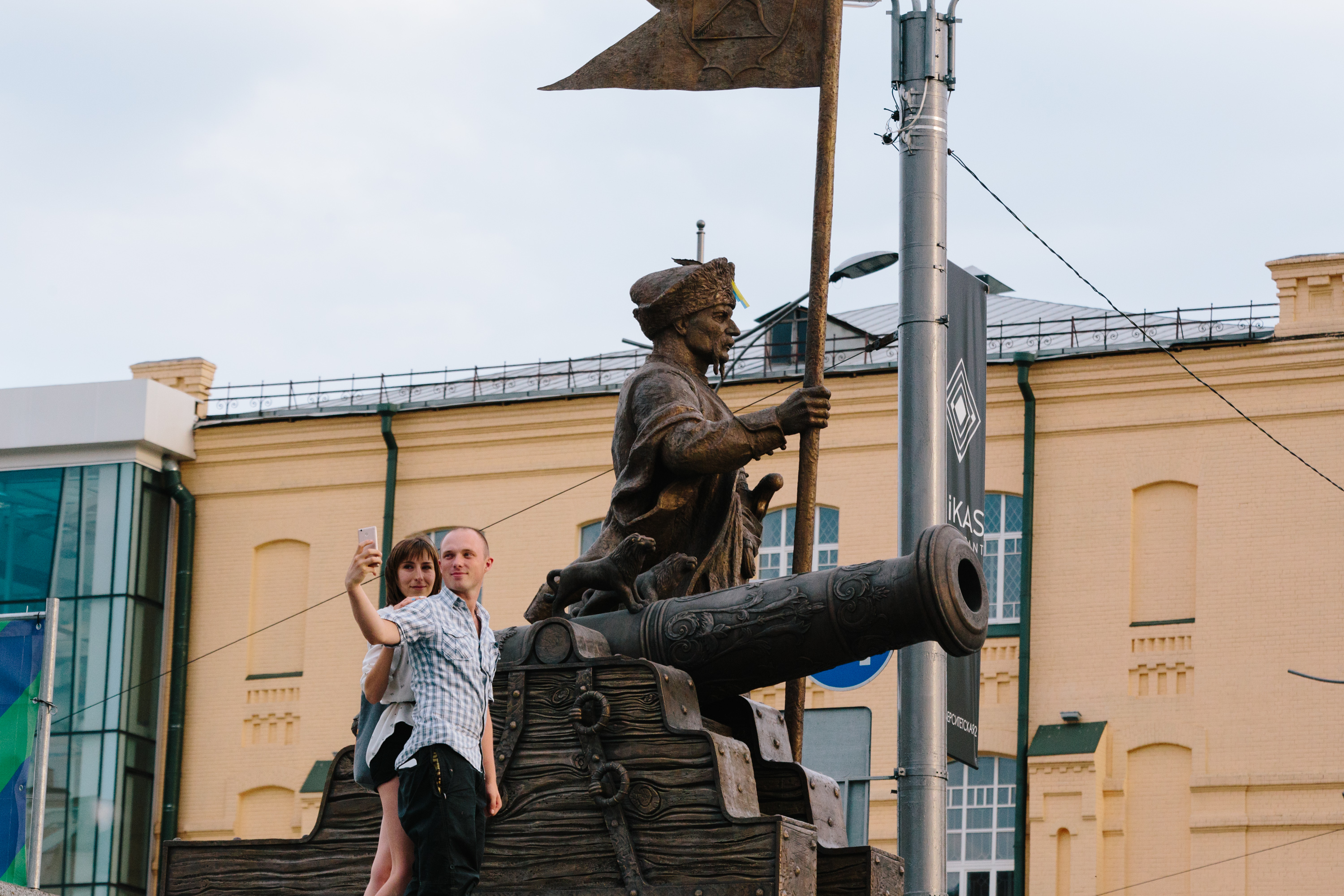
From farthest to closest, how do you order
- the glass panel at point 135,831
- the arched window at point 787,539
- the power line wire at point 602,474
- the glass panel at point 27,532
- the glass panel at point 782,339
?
the glass panel at point 782,339 → the glass panel at point 27,532 → the glass panel at point 135,831 → the power line wire at point 602,474 → the arched window at point 787,539

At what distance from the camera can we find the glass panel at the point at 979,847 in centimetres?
2700

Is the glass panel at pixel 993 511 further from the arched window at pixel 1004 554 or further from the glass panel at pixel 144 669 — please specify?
the glass panel at pixel 144 669

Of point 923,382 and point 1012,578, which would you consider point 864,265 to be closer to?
point 1012,578

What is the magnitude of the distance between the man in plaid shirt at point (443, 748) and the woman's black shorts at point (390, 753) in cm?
8

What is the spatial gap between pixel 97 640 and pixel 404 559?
82.1ft

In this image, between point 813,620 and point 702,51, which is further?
point 702,51

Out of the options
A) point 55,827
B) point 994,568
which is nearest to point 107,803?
point 55,827

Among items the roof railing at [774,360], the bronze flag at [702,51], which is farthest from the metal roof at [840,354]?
the bronze flag at [702,51]

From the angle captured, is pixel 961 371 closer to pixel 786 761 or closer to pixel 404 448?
pixel 786 761

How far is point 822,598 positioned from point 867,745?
21.0 m

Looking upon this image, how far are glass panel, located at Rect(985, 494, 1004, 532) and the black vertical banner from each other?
598 inches

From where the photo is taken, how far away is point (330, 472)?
3144 cm

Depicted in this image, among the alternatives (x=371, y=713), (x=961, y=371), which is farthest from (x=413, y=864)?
(x=961, y=371)

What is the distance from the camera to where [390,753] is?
21.0 feet
